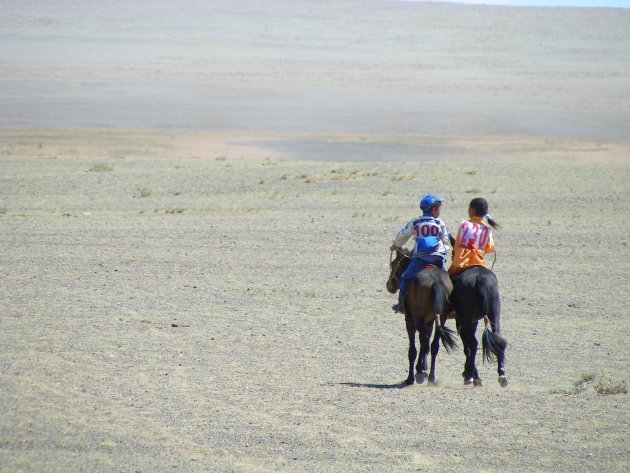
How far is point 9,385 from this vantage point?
8.40 metres

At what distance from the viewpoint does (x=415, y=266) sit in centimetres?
930

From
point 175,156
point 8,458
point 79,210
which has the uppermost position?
point 175,156

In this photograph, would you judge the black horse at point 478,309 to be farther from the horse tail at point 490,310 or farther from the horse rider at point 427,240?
the horse rider at point 427,240

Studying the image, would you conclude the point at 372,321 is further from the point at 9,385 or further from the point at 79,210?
the point at 79,210

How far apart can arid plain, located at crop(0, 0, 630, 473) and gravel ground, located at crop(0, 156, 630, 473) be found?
0.04 m

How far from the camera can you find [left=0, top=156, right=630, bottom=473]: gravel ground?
7133 mm

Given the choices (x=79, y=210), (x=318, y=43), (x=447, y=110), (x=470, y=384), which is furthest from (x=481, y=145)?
(x=318, y=43)

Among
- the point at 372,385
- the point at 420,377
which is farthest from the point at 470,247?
the point at 372,385

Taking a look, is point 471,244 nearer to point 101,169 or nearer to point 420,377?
point 420,377

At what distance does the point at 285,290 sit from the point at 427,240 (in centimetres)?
480

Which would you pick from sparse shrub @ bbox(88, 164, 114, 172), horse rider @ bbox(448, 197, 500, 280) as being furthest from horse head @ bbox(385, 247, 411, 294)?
sparse shrub @ bbox(88, 164, 114, 172)

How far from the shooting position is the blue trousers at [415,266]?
9.22m

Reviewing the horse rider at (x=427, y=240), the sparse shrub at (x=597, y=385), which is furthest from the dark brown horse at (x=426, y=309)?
the sparse shrub at (x=597, y=385)

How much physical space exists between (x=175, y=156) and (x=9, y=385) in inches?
952
